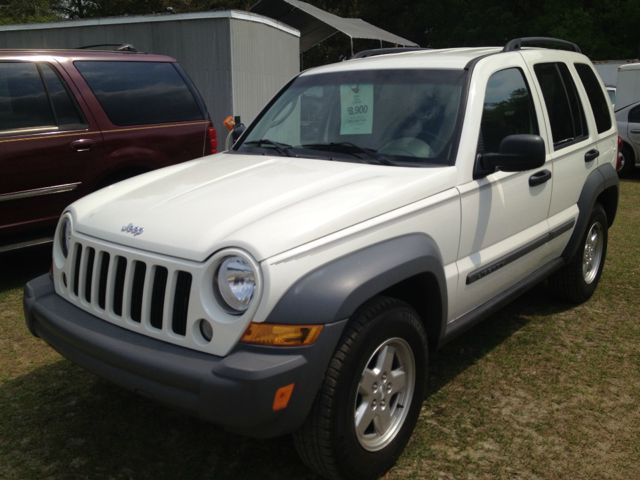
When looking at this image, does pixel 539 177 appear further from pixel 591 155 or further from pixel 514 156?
pixel 591 155

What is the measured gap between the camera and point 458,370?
3.85 m

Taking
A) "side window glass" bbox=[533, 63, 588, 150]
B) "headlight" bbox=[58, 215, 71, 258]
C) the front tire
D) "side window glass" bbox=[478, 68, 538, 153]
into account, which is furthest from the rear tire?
"headlight" bbox=[58, 215, 71, 258]

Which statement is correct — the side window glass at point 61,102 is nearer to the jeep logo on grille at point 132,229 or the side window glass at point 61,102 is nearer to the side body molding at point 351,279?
the jeep logo on grille at point 132,229

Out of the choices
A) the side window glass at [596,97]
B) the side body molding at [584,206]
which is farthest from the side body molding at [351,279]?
the side window glass at [596,97]

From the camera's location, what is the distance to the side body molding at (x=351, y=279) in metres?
2.33

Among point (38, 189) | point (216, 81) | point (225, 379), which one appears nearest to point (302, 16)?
point (216, 81)

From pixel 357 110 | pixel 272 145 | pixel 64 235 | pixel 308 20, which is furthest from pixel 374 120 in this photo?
pixel 308 20

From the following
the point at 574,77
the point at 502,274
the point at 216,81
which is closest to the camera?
the point at 502,274

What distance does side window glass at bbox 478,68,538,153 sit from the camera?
3502 mm

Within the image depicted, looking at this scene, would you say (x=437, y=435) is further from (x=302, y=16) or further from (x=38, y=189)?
(x=302, y=16)

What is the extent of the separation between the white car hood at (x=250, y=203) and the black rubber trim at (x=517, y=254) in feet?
1.71

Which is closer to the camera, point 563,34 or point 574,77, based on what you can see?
point 574,77

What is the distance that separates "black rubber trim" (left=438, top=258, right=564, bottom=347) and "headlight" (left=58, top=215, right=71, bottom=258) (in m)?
1.87

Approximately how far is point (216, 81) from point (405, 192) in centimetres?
891
